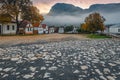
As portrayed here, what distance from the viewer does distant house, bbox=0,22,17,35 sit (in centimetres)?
5778

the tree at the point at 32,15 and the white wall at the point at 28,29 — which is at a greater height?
the tree at the point at 32,15

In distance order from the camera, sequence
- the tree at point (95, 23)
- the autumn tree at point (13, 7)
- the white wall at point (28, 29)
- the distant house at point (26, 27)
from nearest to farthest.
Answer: the autumn tree at point (13, 7) → the tree at point (95, 23) → the distant house at point (26, 27) → the white wall at point (28, 29)

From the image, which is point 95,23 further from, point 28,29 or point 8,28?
point 8,28

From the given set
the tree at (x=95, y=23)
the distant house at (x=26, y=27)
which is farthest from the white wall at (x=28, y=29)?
the tree at (x=95, y=23)

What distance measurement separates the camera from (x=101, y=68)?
9.77 metres

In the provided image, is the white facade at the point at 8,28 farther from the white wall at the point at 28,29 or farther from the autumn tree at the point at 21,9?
the white wall at the point at 28,29

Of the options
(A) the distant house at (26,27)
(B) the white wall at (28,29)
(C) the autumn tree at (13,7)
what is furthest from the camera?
(B) the white wall at (28,29)

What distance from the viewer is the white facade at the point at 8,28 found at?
57.8 metres

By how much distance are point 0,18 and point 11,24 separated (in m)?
9.00

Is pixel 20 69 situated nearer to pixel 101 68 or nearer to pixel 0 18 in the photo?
pixel 101 68

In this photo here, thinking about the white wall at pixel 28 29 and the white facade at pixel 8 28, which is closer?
the white facade at pixel 8 28

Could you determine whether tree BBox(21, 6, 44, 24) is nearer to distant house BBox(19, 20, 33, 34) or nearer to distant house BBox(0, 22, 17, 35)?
distant house BBox(0, 22, 17, 35)

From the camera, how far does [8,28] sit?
198 ft

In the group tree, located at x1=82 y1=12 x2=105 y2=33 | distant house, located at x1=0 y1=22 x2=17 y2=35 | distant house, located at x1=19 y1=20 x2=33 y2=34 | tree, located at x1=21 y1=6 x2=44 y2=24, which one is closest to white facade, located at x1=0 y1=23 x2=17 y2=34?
distant house, located at x1=0 y1=22 x2=17 y2=35
